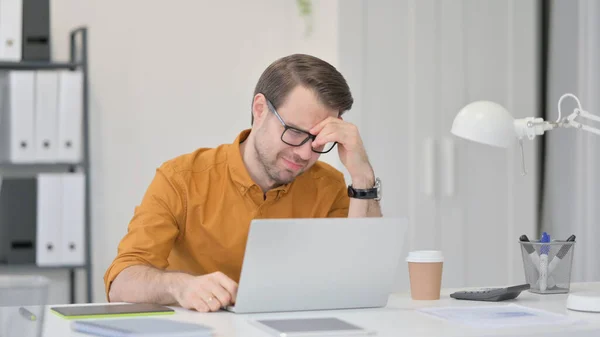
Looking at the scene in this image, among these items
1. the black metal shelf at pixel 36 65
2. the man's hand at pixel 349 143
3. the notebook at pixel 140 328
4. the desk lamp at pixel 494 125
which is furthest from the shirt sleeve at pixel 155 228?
the black metal shelf at pixel 36 65

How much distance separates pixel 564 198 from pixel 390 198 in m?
0.73

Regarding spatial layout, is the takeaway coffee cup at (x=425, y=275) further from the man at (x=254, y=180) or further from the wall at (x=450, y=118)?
the wall at (x=450, y=118)

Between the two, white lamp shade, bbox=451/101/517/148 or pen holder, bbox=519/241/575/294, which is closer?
white lamp shade, bbox=451/101/517/148

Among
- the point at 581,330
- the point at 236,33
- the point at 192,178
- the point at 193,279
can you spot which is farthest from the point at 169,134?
the point at 581,330

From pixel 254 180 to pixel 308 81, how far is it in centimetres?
32

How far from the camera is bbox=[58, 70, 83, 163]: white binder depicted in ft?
10.6

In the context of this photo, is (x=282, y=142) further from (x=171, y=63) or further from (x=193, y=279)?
(x=171, y=63)

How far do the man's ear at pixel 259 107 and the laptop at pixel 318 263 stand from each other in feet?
2.13

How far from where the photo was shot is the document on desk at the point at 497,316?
152 centimetres

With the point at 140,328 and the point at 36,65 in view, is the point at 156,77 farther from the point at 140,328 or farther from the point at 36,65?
the point at 140,328

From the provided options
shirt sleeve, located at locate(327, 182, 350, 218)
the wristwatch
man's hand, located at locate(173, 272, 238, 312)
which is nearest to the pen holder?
the wristwatch

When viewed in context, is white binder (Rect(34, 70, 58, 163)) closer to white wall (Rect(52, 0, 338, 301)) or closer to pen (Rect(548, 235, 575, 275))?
white wall (Rect(52, 0, 338, 301))

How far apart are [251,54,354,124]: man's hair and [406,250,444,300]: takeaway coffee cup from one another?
45cm

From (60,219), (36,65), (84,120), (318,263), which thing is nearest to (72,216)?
(60,219)
